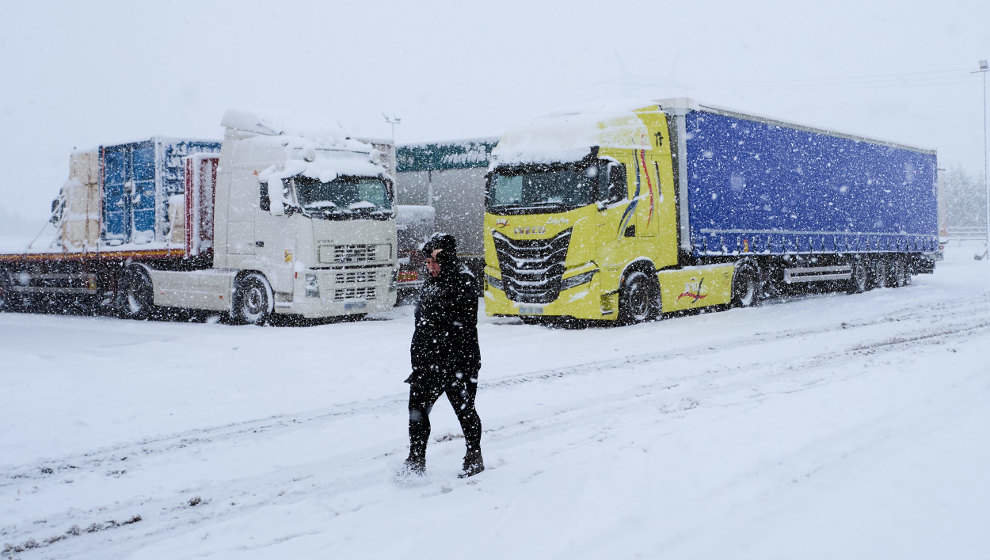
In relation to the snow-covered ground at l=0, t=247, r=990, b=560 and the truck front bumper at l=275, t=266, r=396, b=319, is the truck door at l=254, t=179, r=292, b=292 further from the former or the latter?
the snow-covered ground at l=0, t=247, r=990, b=560

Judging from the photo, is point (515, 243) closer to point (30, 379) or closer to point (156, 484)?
point (30, 379)

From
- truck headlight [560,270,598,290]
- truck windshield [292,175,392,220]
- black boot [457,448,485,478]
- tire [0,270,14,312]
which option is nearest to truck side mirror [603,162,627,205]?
truck headlight [560,270,598,290]

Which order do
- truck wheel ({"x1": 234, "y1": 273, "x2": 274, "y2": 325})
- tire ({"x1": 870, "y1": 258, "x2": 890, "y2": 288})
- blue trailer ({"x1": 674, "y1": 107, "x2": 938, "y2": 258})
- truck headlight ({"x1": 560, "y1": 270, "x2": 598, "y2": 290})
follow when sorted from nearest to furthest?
truck headlight ({"x1": 560, "y1": 270, "x2": 598, "y2": 290}) → truck wheel ({"x1": 234, "y1": 273, "x2": 274, "y2": 325}) → blue trailer ({"x1": 674, "y1": 107, "x2": 938, "y2": 258}) → tire ({"x1": 870, "y1": 258, "x2": 890, "y2": 288})

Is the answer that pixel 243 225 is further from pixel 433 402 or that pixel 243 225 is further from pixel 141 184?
pixel 433 402

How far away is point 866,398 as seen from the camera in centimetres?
813

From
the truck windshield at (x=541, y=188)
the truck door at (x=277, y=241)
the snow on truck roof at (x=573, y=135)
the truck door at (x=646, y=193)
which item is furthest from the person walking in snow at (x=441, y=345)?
the truck door at (x=277, y=241)

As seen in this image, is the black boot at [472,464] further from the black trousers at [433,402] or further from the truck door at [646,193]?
the truck door at [646,193]

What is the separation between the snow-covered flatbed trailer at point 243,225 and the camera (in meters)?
15.5

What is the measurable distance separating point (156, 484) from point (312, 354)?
20.4 feet

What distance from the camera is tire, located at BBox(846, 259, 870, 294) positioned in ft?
77.1

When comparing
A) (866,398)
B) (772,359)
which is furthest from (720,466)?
(772,359)

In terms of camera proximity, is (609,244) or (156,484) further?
(609,244)

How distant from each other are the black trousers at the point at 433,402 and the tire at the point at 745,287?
13.3m

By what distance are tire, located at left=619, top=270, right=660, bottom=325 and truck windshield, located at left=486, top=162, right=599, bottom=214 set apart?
5.46 ft
